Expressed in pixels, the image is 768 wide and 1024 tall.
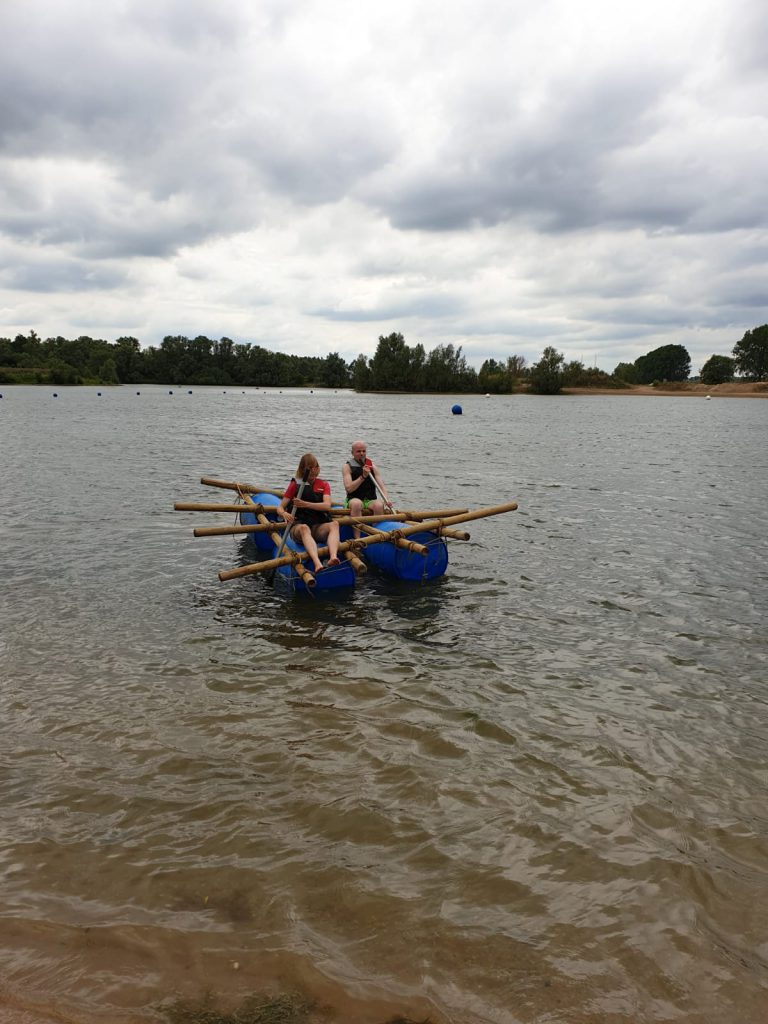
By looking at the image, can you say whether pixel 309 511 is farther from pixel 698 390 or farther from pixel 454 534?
pixel 698 390

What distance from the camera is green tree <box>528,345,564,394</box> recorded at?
152500 millimetres

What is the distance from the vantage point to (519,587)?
41.2 feet

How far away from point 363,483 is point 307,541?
3164 millimetres

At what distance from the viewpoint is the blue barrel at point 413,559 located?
12398 millimetres

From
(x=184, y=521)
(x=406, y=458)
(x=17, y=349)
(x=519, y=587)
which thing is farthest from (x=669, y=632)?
(x=17, y=349)

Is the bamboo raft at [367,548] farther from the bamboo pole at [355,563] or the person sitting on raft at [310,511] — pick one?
the person sitting on raft at [310,511]

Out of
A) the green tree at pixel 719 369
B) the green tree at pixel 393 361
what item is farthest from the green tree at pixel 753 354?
the green tree at pixel 393 361

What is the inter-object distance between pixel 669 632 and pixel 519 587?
9.85 feet

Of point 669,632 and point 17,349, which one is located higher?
point 17,349

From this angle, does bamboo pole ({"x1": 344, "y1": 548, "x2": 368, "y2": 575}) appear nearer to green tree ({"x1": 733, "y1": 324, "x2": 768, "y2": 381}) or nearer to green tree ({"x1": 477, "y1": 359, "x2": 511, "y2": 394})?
green tree ({"x1": 477, "y1": 359, "x2": 511, "y2": 394})

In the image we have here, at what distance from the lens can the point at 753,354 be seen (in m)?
179

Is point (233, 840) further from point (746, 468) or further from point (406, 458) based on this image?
point (746, 468)

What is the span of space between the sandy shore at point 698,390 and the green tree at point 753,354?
5062mm

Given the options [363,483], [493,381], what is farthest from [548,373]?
[363,483]
